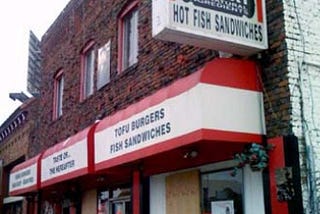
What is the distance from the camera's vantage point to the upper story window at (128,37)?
1197cm

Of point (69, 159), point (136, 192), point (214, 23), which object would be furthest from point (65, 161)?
point (214, 23)

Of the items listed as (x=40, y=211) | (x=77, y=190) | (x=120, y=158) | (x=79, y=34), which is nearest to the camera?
(x=120, y=158)

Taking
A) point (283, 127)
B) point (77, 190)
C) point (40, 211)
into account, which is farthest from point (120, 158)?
point (40, 211)

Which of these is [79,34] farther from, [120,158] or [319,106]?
[319,106]

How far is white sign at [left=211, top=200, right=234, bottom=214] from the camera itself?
316 inches

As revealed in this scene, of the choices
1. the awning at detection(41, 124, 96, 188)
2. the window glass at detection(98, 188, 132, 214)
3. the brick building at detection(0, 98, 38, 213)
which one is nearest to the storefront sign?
the awning at detection(41, 124, 96, 188)

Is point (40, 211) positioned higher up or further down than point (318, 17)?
further down

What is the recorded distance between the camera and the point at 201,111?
6988 mm

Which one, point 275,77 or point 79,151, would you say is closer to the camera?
point 275,77

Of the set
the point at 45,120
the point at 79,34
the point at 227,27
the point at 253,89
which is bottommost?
the point at 253,89

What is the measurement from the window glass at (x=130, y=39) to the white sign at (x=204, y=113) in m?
3.87

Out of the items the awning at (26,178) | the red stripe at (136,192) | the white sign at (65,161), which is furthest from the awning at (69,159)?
the red stripe at (136,192)

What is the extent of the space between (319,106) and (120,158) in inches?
138

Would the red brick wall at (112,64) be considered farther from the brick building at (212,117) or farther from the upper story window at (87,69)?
the upper story window at (87,69)
